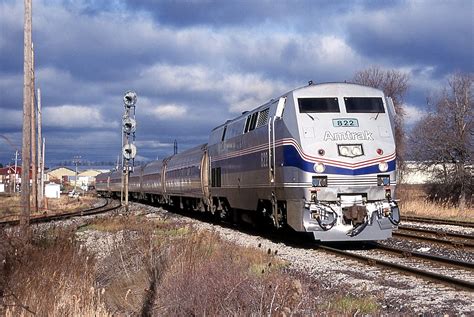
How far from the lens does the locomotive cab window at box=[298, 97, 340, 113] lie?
14164 mm

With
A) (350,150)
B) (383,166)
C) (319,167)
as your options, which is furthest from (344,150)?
(383,166)

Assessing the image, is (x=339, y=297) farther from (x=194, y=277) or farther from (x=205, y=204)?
(x=205, y=204)

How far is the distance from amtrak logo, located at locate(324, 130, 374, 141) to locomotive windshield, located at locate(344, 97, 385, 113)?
78cm

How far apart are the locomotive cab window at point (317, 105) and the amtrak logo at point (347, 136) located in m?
0.75

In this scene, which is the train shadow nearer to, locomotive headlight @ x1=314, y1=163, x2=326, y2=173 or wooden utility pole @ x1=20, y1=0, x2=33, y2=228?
locomotive headlight @ x1=314, y1=163, x2=326, y2=173

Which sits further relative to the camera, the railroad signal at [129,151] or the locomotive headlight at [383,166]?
the railroad signal at [129,151]

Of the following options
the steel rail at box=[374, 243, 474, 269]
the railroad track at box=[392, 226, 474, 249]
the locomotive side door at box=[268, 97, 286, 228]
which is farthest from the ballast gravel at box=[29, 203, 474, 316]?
the railroad track at box=[392, 226, 474, 249]

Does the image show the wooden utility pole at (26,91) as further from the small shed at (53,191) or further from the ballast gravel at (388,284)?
the small shed at (53,191)

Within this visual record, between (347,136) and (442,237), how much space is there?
4990mm

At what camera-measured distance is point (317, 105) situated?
1429 centimetres

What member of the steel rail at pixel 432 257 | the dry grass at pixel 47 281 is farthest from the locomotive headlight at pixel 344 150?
the dry grass at pixel 47 281

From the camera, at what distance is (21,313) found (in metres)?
7.04

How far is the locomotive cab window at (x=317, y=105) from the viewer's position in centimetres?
1416

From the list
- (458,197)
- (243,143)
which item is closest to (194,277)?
(243,143)
